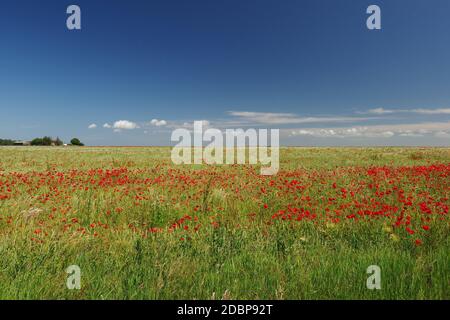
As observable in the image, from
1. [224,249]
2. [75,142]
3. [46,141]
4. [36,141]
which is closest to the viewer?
[224,249]

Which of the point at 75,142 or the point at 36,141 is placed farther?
the point at 75,142

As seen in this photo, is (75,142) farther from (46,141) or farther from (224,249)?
(224,249)

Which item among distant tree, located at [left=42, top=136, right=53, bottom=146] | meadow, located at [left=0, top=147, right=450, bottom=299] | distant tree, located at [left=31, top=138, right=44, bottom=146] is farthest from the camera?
distant tree, located at [left=42, top=136, right=53, bottom=146]

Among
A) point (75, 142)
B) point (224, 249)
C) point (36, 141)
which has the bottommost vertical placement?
point (224, 249)

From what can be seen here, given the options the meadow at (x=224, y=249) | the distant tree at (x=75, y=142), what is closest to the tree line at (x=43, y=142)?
the distant tree at (x=75, y=142)

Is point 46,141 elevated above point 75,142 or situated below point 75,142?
above

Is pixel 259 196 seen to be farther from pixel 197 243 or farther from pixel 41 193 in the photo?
pixel 41 193

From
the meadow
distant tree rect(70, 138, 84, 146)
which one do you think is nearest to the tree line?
distant tree rect(70, 138, 84, 146)

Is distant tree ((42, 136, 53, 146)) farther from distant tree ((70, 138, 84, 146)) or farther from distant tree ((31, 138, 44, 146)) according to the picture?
distant tree ((70, 138, 84, 146))

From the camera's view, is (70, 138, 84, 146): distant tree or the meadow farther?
(70, 138, 84, 146): distant tree

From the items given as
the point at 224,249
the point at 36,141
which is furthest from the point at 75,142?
the point at 224,249
